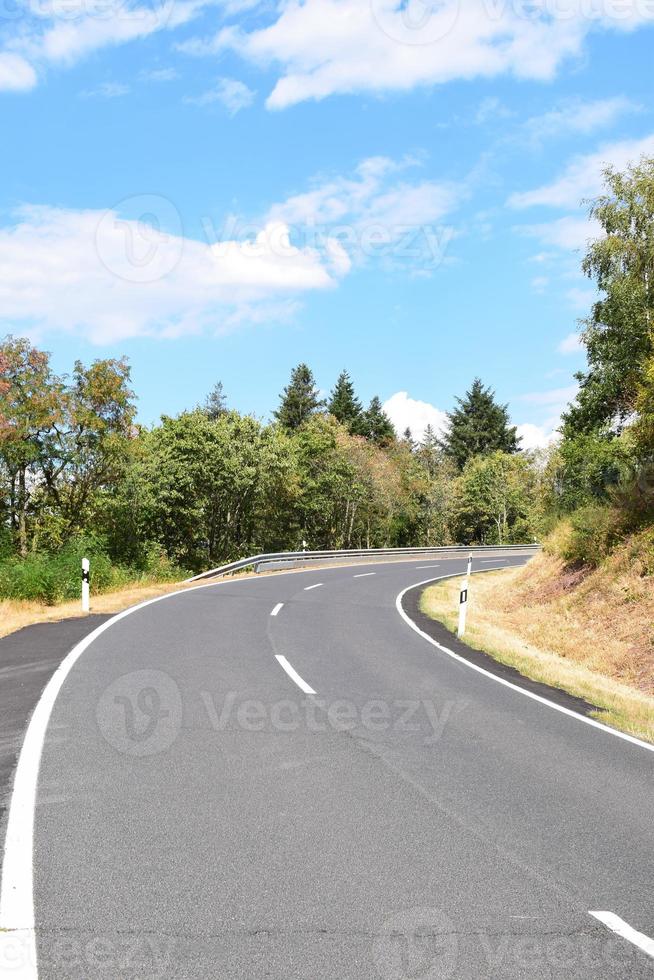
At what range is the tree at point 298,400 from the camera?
257 feet

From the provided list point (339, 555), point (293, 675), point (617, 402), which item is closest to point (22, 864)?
point (293, 675)

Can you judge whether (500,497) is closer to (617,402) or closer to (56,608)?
(617,402)

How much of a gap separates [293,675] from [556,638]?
9.97m

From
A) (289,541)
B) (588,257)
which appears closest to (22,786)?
(588,257)

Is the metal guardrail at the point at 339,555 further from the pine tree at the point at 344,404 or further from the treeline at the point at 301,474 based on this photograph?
the pine tree at the point at 344,404

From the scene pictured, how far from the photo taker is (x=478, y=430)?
88.5 metres

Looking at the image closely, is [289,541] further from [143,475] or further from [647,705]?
[647,705]

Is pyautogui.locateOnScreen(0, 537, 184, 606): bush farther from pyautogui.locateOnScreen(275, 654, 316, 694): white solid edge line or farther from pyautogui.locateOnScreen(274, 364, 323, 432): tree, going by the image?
pyautogui.locateOnScreen(274, 364, 323, 432): tree

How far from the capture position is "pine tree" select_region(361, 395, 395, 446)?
8522cm

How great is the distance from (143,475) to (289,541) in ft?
66.5

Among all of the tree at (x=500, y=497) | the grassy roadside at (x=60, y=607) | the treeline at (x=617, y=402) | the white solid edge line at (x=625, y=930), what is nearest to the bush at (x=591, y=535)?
the treeline at (x=617, y=402)

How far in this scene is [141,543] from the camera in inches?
1670

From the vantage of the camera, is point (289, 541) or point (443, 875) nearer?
point (443, 875)

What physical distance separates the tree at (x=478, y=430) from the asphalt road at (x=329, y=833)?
3164 inches
